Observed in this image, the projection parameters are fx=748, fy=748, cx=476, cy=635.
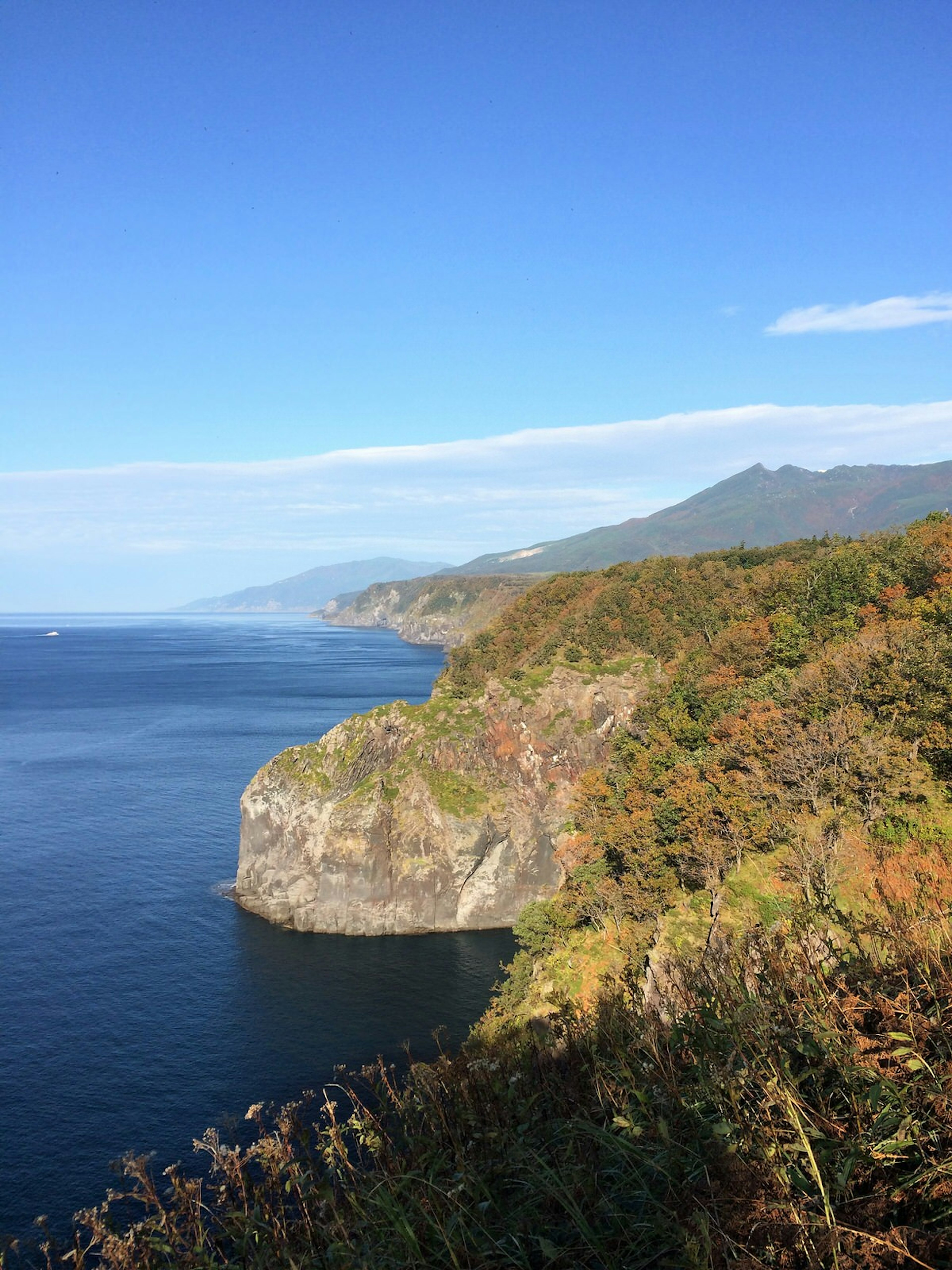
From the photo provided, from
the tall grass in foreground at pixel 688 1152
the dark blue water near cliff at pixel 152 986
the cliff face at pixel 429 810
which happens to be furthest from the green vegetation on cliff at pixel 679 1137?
the cliff face at pixel 429 810

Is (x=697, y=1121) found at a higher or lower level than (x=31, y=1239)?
higher

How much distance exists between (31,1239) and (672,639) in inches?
2562

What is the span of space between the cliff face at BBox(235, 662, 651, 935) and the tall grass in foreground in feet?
156

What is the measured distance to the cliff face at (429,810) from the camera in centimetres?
5588

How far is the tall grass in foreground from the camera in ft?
15.5

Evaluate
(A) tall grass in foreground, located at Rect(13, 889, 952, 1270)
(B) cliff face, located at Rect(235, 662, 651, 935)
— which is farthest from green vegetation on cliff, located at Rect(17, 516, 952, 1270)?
(B) cliff face, located at Rect(235, 662, 651, 935)

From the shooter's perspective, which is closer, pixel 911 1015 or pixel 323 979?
pixel 911 1015

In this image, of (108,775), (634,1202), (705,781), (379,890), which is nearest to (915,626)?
(705,781)

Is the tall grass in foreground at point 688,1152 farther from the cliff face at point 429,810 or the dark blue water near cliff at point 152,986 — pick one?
the cliff face at point 429,810

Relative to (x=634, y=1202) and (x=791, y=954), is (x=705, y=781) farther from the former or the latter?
(x=634, y=1202)

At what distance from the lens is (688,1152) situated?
5797mm

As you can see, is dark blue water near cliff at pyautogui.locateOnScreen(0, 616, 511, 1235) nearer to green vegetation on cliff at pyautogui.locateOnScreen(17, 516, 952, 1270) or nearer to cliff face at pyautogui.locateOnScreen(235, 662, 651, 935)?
cliff face at pyautogui.locateOnScreen(235, 662, 651, 935)

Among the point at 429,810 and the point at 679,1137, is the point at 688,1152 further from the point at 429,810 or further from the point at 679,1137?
the point at 429,810

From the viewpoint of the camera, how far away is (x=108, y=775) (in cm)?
8912
